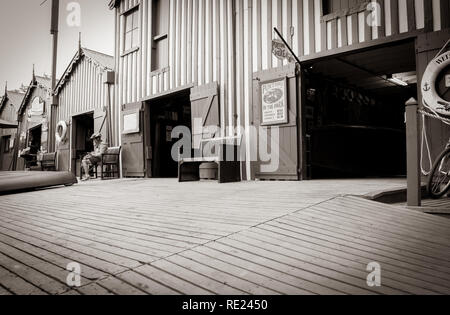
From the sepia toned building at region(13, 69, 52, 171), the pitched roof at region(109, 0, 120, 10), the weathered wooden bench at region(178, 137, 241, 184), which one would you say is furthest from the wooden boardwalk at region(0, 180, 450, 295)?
the sepia toned building at region(13, 69, 52, 171)

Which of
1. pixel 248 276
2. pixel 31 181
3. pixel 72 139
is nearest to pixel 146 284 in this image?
pixel 248 276

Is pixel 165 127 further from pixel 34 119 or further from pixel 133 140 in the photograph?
pixel 34 119

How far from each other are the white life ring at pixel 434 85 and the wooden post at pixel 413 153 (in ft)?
5.37

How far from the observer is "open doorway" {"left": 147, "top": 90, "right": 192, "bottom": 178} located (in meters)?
8.22

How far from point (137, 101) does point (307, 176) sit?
5.30 meters

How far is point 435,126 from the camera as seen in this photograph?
4.03 metres

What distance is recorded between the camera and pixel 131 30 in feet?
28.5

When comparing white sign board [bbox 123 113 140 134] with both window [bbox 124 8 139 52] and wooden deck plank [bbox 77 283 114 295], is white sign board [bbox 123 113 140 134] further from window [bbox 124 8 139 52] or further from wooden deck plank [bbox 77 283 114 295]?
wooden deck plank [bbox 77 283 114 295]

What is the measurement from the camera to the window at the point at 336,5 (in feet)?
15.6

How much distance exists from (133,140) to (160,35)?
2960 mm

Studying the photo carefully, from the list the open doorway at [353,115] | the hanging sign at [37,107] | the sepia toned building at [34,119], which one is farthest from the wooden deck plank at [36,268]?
the hanging sign at [37,107]

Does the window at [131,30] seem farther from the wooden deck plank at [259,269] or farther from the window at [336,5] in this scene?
the wooden deck plank at [259,269]

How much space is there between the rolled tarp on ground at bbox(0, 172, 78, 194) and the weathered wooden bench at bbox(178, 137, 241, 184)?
2.25 m

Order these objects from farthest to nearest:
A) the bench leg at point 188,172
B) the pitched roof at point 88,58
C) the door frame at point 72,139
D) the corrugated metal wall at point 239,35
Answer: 1. the door frame at point 72,139
2. the pitched roof at point 88,58
3. the bench leg at point 188,172
4. the corrugated metal wall at point 239,35
